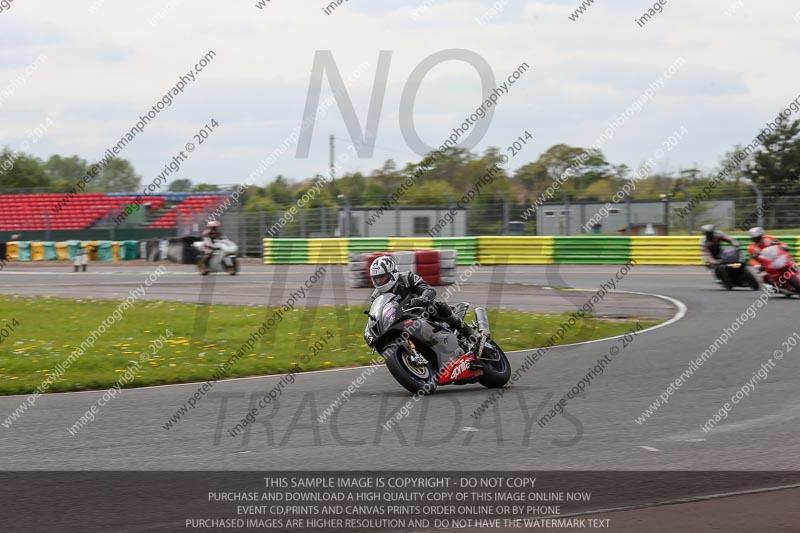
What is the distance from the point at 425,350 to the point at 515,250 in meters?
22.8

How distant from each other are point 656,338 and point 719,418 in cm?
568

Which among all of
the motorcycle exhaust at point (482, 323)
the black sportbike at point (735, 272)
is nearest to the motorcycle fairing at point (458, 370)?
the motorcycle exhaust at point (482, 323)

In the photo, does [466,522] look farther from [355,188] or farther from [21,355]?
[355,188]

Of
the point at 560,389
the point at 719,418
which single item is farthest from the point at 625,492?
the point at 560,389

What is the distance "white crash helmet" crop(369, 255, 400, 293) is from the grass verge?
124 inches

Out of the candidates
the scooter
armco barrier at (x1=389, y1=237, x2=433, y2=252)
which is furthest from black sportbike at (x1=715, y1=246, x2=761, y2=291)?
the scooter

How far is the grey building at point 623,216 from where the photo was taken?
97.2 feet

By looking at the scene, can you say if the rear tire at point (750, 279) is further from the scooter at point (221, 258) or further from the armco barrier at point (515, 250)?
the scooter at point (221, 258)

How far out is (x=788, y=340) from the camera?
13148 mm

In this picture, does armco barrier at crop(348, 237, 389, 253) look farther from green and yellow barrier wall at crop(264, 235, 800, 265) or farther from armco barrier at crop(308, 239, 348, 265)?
armco barrier at crop(308, 239, 348, 265)

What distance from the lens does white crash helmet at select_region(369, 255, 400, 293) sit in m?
9.37

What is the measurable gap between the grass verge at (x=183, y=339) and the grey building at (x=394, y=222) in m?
16.0

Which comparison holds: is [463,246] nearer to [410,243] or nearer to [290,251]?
[410,243]

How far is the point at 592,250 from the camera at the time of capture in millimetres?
31344
